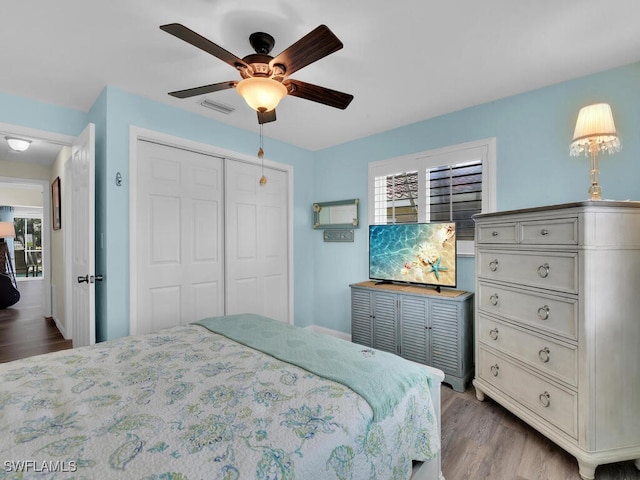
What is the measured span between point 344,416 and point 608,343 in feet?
5.13

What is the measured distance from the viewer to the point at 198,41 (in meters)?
1.38

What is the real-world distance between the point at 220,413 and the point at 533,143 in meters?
2.84

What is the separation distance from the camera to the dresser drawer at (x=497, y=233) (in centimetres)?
208

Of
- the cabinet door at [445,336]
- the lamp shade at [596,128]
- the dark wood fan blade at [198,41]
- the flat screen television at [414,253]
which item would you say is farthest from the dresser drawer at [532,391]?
the dark wood fan blade at [198,41]

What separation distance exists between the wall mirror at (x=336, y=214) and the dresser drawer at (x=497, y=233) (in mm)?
1523

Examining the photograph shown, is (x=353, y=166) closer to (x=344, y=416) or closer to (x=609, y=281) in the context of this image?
(x=609, y=281)

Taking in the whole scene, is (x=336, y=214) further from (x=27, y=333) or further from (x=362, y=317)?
(x=27, y=333)

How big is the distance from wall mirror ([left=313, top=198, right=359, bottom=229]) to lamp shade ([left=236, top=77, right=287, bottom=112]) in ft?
6.80

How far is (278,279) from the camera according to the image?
12.5ft

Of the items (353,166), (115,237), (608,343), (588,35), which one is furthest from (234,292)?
(588,35)

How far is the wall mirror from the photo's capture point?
3.69 m

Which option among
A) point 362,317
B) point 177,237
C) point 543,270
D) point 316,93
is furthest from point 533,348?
point 177,237

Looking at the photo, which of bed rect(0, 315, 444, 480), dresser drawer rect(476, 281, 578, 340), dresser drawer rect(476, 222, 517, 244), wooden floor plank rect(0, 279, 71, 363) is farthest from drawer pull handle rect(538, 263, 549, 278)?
wooden floor plank rect(0, 279, 71, 363)

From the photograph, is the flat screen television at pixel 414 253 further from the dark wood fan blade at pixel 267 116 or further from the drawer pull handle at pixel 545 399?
the dark wood fan blade at pixel 267 116
